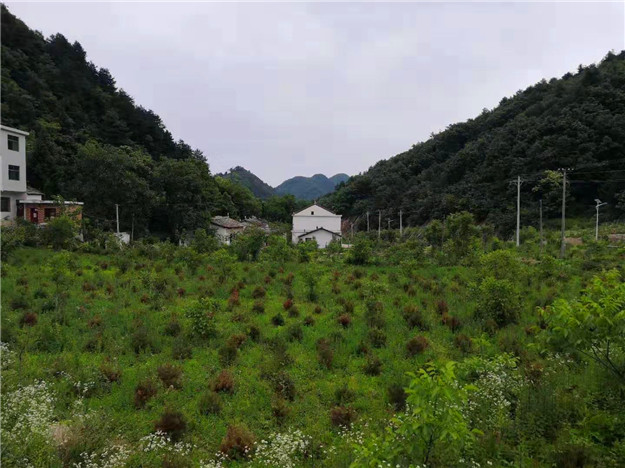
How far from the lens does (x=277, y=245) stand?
19.2 m

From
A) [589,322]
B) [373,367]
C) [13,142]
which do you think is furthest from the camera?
[13,142]

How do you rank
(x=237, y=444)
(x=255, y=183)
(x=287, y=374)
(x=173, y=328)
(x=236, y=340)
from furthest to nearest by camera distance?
(x=255, y=183), (x=173, y=328), (x=236, y=340), (x=287, y=374), (x=237, y=444)

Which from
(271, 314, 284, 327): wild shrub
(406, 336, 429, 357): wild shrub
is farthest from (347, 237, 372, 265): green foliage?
(406, 336, 429, 357): wild shrub

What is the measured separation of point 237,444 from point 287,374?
1843 millimetres

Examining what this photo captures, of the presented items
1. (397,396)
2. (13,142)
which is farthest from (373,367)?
(13,142)

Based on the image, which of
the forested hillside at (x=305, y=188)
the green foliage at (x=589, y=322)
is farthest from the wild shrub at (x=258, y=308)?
the forested hillside at (x=305, y=188)

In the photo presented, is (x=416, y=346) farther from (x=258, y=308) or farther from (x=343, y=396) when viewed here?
(x=258, y=308)

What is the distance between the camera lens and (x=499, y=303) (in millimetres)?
9164

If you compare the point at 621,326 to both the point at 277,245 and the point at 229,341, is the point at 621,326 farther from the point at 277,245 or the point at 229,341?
the point at 277,245

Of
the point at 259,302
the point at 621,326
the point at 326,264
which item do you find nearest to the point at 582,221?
the point at 326,264

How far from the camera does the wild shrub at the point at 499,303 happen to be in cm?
912

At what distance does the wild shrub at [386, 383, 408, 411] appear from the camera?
5684mm

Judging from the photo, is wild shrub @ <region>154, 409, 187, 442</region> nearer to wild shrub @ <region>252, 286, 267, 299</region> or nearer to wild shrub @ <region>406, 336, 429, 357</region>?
wild shrub @ <region>406, 336, 429, 357</region>

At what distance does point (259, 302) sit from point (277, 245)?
8.33 metres
